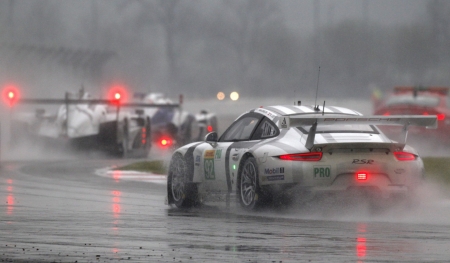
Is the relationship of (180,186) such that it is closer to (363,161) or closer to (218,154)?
(218,154)

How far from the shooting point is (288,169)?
10.4 meters

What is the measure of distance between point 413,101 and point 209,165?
1532 cm

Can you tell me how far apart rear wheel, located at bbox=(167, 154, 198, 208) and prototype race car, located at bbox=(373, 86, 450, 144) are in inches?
518

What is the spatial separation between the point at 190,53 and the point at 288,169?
93.6 feet

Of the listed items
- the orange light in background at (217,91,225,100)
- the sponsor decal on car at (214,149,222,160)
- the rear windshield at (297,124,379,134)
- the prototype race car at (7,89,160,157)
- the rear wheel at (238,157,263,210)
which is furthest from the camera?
the orange light in background at (217,91,225,100)

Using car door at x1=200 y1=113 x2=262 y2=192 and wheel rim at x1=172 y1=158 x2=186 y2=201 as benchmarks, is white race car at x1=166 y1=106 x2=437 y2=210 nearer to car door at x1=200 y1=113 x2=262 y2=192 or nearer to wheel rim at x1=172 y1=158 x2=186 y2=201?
car door at x1=200 y1=113 x2=262 y2=192

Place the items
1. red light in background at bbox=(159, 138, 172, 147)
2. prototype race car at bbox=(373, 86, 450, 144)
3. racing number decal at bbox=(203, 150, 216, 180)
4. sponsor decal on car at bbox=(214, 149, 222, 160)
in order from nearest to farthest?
sponsor decal on car at bbox=(214, 149, 222, 160) → racing number decal at bbox=(203, 150, 216, 180) → prototype race car at bbox=(373, 86, 450, 144) → red light in background at bbox=(159, 138, 172, 147)

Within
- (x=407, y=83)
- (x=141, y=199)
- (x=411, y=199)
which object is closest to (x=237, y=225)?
(x=411, y=199)

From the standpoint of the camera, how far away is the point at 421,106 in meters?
26.3

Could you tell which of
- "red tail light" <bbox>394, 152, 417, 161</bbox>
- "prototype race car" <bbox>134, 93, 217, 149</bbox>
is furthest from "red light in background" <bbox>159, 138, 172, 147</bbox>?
"red tail light" <bbox>394, 152, 417, 161</bbox>

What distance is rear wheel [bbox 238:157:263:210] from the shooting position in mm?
10750

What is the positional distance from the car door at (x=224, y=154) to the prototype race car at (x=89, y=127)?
1748 centimetres

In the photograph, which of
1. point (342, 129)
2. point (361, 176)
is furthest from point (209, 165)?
point (361, 176)

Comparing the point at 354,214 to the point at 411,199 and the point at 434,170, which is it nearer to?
the point at 411,199
